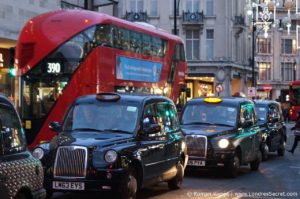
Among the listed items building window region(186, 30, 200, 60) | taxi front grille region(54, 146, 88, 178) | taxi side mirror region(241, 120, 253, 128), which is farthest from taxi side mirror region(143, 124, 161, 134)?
building window region(186, 30, 200, 60)

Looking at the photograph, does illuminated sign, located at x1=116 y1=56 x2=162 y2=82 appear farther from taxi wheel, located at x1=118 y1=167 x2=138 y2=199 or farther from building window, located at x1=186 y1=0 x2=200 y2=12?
building window, located at x1=186 y1=0 x2=200 y2=12

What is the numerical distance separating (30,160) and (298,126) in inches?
638

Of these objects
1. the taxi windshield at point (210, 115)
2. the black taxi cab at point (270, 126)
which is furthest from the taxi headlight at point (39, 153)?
the black taxi cab at point (270, 126)

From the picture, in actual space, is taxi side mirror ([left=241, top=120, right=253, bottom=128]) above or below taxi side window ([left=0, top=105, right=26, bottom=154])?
below

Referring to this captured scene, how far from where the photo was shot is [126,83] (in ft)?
67.3

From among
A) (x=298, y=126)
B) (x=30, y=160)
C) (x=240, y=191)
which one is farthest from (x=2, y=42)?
(x=30, y=160)

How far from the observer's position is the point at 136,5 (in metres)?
57.2

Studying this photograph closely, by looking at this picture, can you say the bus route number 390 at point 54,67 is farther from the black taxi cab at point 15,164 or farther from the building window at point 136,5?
the building window at point 136,5

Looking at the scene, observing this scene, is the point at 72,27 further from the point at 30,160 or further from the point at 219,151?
the point at 30,160

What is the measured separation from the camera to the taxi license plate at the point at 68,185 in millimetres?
9711

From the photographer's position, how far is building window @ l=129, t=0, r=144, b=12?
57.1 meters

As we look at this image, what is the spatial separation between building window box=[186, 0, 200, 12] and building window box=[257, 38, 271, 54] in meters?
34.0

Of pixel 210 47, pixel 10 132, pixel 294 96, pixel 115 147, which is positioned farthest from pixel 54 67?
pixel 210 47

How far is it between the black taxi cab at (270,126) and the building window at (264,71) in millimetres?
68394
